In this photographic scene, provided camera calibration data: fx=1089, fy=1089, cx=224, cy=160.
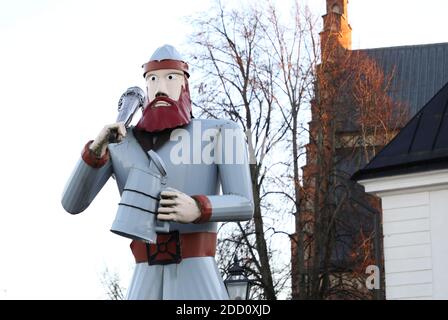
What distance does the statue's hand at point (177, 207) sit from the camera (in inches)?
207

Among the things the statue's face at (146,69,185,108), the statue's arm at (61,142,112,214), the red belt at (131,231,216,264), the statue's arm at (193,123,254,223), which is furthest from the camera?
the statue's face at (146,69,185,108)

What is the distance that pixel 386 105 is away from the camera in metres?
24.0

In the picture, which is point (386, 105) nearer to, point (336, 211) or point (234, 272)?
point (336, 211)

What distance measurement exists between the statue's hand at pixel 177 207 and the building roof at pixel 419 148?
9.03m

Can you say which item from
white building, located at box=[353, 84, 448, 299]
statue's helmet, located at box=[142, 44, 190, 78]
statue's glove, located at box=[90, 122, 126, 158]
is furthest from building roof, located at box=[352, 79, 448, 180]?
statue's glove, located at box=[90, 122, 126, 158]

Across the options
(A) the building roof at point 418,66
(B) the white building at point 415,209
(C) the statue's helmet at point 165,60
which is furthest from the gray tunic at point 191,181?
(A) the building roof at point 418,66

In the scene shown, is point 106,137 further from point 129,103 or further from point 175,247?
point 175,247

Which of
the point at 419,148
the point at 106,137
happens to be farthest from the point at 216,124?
the point at 419,148

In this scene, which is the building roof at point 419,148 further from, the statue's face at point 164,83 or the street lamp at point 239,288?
the statue's face at point 164,83

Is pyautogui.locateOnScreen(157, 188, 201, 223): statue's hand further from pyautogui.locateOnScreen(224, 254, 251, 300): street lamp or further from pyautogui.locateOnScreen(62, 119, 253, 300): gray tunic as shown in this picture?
pyautogui.locateOnScreen(224, 254, 251, 300): street lamp

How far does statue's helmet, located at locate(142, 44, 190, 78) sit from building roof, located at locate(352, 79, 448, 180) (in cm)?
855

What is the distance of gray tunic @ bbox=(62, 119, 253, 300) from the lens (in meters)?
5.47

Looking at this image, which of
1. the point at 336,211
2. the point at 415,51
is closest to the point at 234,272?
the point at 336,211

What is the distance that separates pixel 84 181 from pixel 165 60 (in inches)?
30.8
